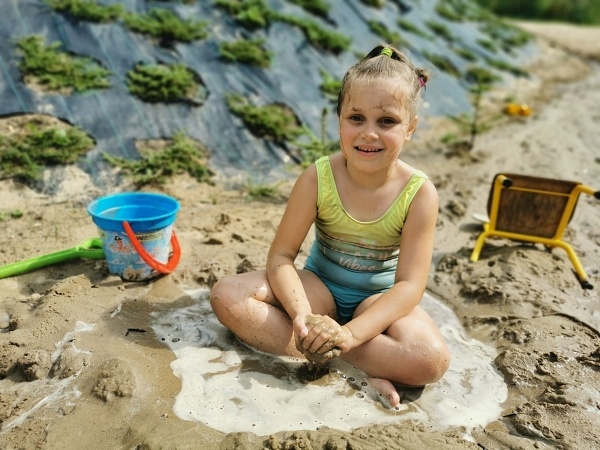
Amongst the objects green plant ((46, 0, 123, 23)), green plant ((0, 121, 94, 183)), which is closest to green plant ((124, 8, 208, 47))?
green plant ((46, 0, 123, 23))

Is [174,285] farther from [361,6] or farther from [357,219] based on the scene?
[361,6]

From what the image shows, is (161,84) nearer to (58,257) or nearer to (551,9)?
(58,257)

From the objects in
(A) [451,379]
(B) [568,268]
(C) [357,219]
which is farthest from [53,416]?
(B) [568,268]

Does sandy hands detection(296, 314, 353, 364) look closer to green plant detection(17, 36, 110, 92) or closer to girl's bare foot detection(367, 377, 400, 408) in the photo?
girl's bare foot detection(367, 377, 400, 408)

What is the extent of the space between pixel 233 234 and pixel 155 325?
1.09 metres

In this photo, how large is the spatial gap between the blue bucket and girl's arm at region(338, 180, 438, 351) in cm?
116

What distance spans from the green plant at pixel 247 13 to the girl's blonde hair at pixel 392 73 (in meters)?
4.13

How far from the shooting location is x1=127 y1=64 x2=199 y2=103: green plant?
4.69 metres

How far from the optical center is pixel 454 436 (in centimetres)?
197

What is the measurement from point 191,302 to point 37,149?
1969 mm

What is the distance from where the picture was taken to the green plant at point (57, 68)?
439 centimetres

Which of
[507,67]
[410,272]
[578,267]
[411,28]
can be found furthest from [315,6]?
[410,272]

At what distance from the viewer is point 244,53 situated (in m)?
5.59

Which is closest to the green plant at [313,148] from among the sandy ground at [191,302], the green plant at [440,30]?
the sandy ground at [191,302]
